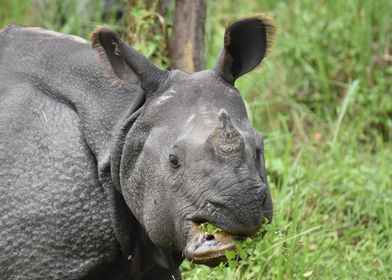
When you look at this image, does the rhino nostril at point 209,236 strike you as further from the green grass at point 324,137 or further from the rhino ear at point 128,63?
the green grass at point 324,137

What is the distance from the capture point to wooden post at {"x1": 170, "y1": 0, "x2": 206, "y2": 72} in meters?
5.98

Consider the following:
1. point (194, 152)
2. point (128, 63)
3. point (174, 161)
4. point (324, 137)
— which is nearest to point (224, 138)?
point (194, 152)

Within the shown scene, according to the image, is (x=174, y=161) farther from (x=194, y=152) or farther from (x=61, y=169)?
(x=61, y=169)

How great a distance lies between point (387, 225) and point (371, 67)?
219cm

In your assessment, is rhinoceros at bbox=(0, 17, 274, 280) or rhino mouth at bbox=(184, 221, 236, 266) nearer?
rhino mouth at bbox=(184, 221, 236, 266)

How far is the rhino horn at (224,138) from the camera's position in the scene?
12.6ft

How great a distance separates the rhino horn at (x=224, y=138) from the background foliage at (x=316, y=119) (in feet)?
3.52

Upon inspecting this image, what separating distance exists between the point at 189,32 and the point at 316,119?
5.97ft

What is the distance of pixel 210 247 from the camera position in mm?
3844

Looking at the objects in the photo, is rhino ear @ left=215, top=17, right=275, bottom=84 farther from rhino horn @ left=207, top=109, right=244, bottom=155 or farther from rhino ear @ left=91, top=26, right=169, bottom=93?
rhino horn @ left=207, top=109, right=244, bottom=155

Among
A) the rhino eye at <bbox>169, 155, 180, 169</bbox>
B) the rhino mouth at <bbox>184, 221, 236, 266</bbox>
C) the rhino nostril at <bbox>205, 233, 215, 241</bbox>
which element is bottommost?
the rhino mouth at <bbox>184, 221, 236, 266</bbox>

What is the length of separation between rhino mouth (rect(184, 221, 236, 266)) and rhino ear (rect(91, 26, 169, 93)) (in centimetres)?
68

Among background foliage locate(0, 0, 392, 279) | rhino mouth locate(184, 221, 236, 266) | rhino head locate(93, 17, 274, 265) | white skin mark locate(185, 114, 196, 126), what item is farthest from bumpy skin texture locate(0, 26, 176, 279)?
background foliage locate(0, 0, 392, 279)

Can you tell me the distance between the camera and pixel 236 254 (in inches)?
155
